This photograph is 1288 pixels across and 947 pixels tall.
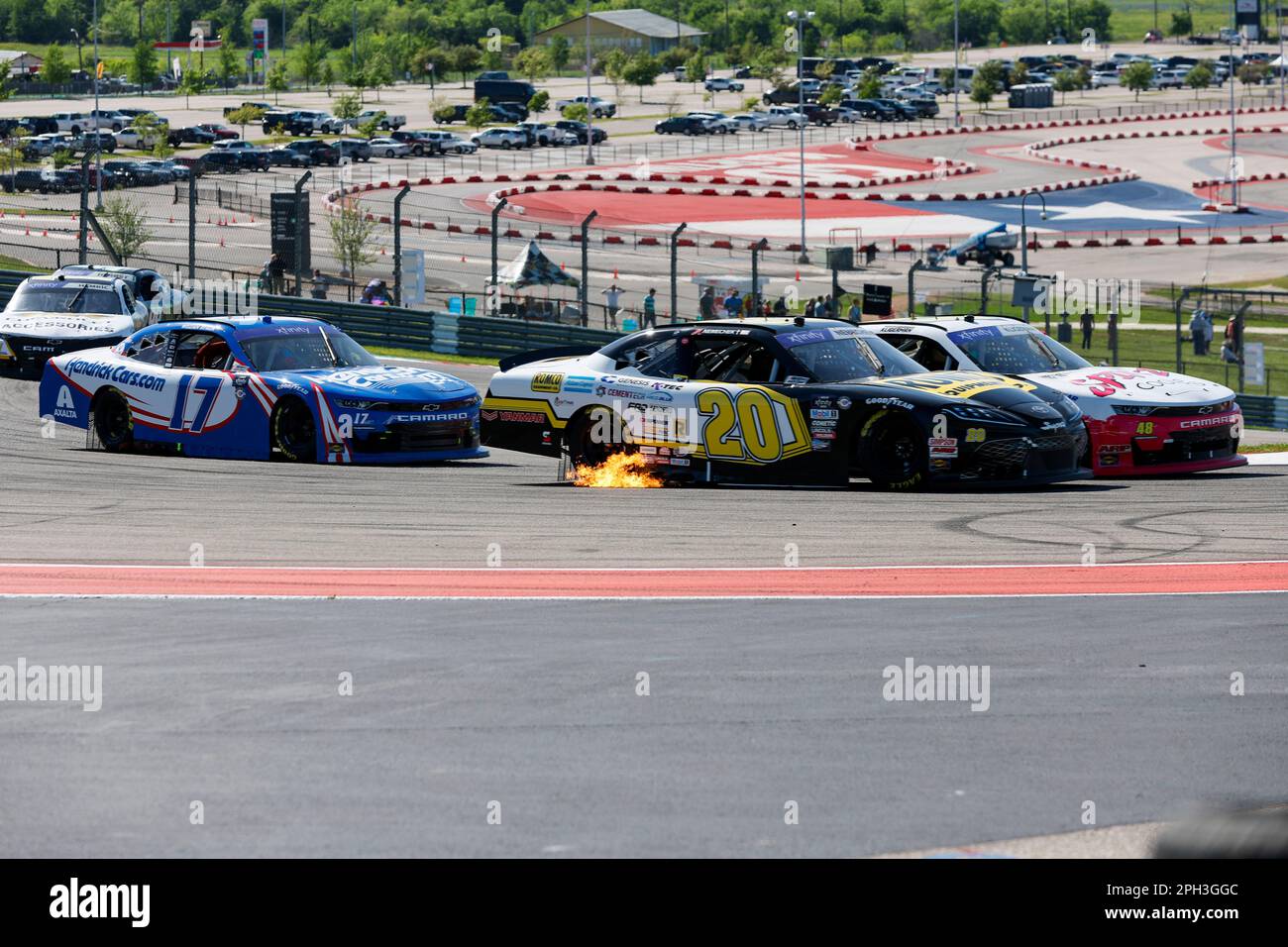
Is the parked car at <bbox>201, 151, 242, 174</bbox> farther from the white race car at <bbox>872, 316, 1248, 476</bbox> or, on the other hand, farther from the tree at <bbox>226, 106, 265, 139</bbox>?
the white race car at <bbox>872, 316, 1248, 476</bbox>

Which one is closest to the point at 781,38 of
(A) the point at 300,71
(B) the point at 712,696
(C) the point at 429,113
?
(A) the point at 300,71

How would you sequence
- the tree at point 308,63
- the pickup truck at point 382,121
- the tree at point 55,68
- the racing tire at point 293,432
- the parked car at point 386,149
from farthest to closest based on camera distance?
the tree at point 308,63 < the tree at point 55,68 < the pickup truck at point 382,121 < the parked car at point 386,149 < the racing tire at point 293,432

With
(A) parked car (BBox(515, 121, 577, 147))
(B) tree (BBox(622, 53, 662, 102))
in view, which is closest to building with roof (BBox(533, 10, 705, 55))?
(B) tree (BBox(622, 53, 662, 102))

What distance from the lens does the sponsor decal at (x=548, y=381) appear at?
1523 centimetres

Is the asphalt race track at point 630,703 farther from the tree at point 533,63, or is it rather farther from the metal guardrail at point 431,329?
the tree at point 533,63

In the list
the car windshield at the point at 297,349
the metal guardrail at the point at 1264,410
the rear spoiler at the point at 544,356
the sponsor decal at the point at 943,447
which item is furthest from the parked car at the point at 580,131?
the sponsor decal at the point at 943,447

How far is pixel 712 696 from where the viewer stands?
738 cm

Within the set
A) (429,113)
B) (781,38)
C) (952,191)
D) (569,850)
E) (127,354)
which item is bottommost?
(569,850)

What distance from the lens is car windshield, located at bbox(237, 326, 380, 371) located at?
16.5m

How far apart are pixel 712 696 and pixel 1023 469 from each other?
23.7ft

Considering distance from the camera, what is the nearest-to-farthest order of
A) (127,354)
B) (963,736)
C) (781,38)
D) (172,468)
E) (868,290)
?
(963,736)
(172,468)
(127,354)
(868,290)
(781,38)
